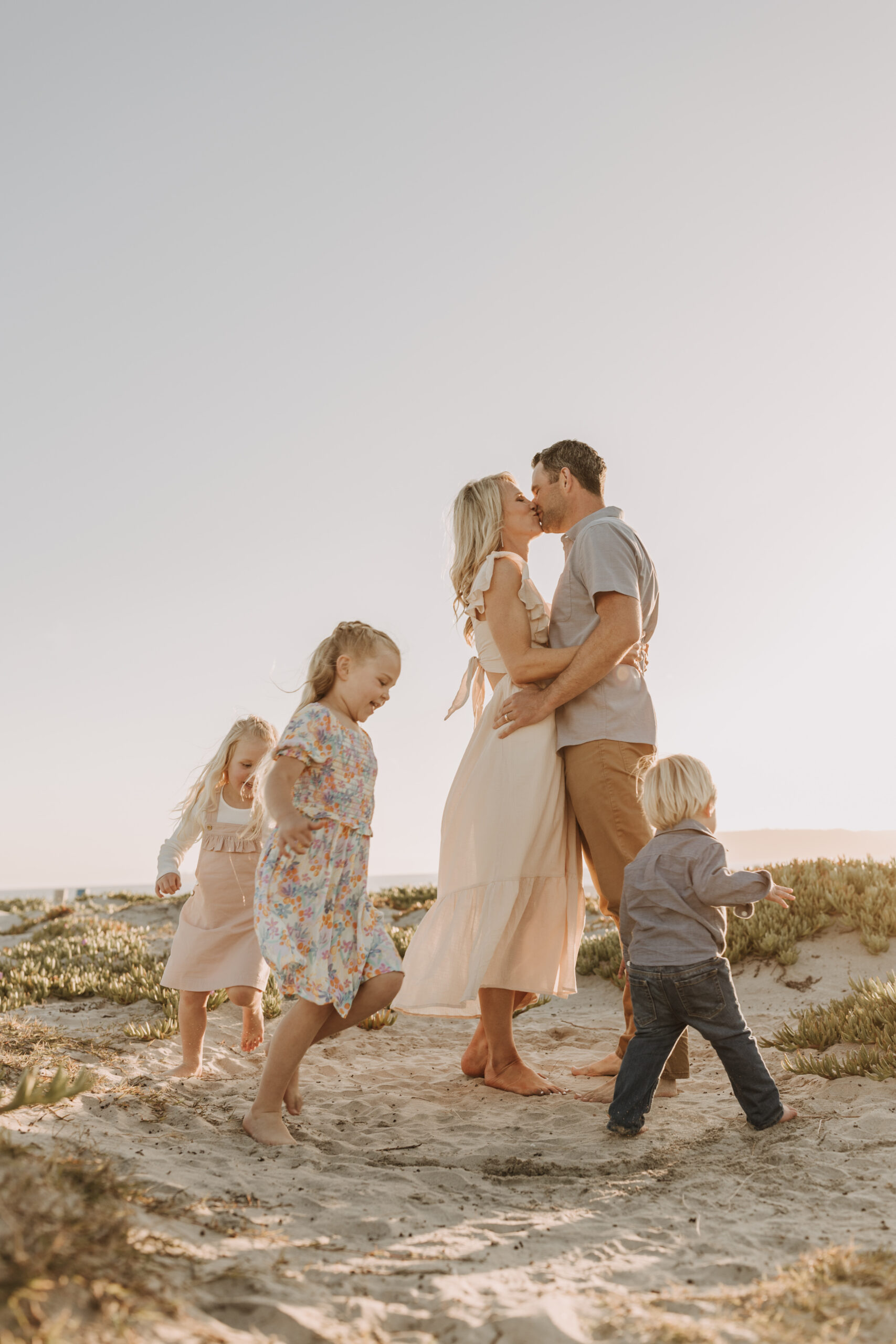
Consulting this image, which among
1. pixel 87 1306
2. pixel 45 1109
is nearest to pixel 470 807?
pixel 45 1109

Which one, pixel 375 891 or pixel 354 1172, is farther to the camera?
pixel 375 891

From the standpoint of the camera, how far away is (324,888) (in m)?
3.72

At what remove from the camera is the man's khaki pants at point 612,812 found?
4.42 meters

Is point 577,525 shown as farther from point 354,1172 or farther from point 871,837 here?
point 871,837

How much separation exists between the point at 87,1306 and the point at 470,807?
3.24m

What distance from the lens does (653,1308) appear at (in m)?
2.00

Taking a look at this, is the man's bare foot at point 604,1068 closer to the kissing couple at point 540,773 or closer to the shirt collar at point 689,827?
the kissing couple at point 540,773

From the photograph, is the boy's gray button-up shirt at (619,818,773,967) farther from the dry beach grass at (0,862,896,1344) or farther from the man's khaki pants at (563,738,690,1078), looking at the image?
the dry beach grass at (0,862,896,1344)

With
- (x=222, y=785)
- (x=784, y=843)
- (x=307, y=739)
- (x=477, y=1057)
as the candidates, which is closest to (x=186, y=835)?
(x=222, y=785)

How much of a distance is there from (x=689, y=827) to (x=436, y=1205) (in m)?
1.84

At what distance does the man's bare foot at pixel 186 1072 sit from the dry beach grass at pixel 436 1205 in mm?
94

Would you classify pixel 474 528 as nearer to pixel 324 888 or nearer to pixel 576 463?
pixel 576 463

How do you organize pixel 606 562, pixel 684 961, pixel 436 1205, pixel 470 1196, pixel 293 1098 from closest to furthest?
pixel 436 1205
pixel 470 1196
pixel 684 961
pixel 293 1098
pixel 606 562

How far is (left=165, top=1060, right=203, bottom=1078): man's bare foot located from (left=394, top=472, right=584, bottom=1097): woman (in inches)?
48.0
